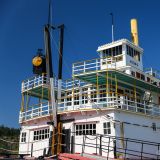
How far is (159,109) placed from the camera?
87.3 ft

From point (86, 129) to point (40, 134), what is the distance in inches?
206

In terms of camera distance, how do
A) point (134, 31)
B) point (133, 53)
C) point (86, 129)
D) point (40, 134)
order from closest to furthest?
point (86, 129)
point (40, 134)
point (133, 53)
point (134, 31)

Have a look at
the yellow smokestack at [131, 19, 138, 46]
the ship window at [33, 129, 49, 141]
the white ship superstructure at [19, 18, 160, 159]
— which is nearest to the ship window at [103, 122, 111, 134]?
the white ship superstructure at [19, 18, 160, 159]

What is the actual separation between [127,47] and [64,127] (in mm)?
10543

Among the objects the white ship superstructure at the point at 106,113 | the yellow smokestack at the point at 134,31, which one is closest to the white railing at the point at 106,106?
the white ship superstructure at the point at 106,113

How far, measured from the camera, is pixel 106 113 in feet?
70.6

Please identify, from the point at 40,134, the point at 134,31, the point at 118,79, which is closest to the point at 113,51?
the point at 118,79

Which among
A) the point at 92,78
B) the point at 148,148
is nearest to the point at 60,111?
the point at 92,78

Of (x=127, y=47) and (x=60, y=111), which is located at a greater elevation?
(x=127, y=47)

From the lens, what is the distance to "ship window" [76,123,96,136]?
72.3 feet

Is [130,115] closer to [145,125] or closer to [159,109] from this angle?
[145,125]

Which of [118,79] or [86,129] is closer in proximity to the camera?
[86,129]

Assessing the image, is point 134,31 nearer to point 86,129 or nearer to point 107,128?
point 86,129

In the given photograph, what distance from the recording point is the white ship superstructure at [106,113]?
69.4 feet
